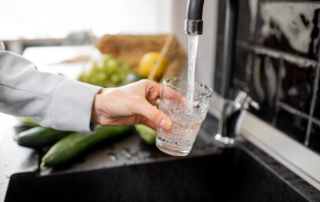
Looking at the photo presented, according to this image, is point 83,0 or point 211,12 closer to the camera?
point 211,12

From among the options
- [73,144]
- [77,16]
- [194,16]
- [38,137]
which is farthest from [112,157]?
[77,16]

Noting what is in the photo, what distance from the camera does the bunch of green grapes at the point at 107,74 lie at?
1299 millimetres

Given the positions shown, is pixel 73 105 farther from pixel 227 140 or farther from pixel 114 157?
pixel 227 140

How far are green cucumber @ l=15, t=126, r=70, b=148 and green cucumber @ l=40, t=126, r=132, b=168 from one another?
48 mm

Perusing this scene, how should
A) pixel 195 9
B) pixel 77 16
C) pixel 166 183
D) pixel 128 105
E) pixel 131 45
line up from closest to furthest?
pixel 195 9, pixel 128 105, pixel 166 183, pixel 131 45, pixel 77 16

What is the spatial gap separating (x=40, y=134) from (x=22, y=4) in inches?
179

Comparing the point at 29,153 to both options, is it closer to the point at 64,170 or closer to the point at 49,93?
the point at 64,170

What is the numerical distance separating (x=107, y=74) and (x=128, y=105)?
774mm

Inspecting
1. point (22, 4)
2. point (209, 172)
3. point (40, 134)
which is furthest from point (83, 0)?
point (209, 172)

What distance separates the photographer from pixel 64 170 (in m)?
0.76

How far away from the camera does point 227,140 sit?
879 mm

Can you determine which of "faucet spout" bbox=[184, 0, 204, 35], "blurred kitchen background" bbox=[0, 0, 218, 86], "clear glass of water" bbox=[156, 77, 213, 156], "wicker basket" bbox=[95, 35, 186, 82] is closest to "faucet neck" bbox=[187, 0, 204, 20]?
"faucet spout" bbox=[184, 0, 204, 35]

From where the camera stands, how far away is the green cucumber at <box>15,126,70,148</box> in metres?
0.82

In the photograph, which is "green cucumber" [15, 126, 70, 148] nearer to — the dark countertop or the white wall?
the dark countertop
